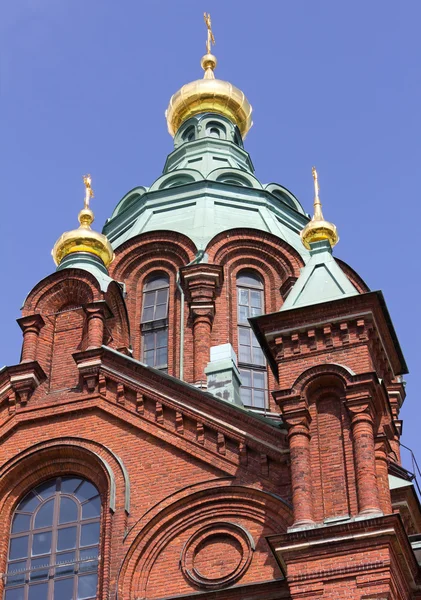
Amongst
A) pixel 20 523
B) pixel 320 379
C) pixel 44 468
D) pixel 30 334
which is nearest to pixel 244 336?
Answer: pixel 30 334

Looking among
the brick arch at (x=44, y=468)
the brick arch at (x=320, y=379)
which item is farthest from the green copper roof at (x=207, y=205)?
the brick arch at (x=320, y=379)

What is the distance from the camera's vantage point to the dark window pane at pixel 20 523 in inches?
845

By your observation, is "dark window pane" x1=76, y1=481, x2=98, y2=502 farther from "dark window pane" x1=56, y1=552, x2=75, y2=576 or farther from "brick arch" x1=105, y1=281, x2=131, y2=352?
"brick arch" x1=105, y1=281, x2=131, y2=352

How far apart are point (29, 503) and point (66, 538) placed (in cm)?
100

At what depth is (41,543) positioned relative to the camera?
2116 cm

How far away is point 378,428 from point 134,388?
4.11 m

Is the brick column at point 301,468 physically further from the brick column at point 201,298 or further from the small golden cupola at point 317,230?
the brick column at point 201,298

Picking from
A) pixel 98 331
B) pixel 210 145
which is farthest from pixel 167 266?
pixel 98 331

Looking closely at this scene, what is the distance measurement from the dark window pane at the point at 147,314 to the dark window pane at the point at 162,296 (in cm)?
31

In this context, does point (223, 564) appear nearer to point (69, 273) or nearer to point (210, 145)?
point (69, 273)

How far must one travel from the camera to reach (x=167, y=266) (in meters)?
32.3

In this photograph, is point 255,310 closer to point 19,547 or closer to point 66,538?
point 66,538

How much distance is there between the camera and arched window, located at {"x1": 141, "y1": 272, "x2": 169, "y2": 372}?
30.7 meters

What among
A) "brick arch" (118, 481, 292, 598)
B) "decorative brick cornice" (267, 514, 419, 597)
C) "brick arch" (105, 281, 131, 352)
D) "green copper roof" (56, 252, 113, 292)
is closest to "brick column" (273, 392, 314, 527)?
"decorative brick cornice" (267, 514, 419, 597)
